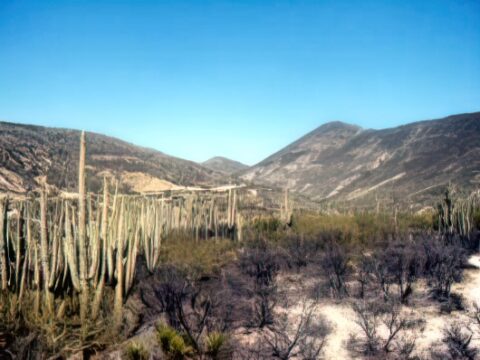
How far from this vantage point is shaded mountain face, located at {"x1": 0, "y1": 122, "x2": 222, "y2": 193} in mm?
44062

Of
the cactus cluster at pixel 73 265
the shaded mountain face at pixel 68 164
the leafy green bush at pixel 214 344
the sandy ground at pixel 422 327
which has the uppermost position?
the shaded mountain face at pixel 68 164

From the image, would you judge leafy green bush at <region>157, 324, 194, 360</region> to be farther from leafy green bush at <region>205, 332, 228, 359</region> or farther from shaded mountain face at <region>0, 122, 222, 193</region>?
shaded mountain face at <region>0, 122, 222, 193</region>

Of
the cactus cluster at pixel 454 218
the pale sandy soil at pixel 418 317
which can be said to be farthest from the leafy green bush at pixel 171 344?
the cactus cluster at pixel 454 218

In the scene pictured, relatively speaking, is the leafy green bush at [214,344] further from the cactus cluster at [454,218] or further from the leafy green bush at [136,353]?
the cactus cluster at [454,218]

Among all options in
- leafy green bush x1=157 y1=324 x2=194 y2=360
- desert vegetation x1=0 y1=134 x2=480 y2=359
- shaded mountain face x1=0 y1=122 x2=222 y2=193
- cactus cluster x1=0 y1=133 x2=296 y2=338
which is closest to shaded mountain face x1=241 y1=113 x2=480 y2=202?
shaded mountain face x1=0 y1=122 x2=222 y2=193

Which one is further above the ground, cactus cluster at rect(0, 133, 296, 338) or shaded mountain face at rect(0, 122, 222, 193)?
shaded mountain face at rect(0, 122, 222, 193)

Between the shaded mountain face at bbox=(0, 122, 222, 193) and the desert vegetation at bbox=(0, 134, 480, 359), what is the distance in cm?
2438

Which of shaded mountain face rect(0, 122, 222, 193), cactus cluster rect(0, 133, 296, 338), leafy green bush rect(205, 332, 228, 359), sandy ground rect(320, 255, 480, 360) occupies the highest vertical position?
shaded mountain face rect(0, 122, 222, 193)

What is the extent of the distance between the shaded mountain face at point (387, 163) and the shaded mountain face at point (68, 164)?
35026 mm

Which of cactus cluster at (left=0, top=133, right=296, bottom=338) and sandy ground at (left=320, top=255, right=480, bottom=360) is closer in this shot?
cactus cluster at (left=0, top=133, right=296, bottom=338)

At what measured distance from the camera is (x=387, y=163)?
322ft

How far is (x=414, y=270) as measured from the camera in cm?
1441

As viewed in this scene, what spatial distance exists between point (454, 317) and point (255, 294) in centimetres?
597

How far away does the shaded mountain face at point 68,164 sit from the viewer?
44.1m
